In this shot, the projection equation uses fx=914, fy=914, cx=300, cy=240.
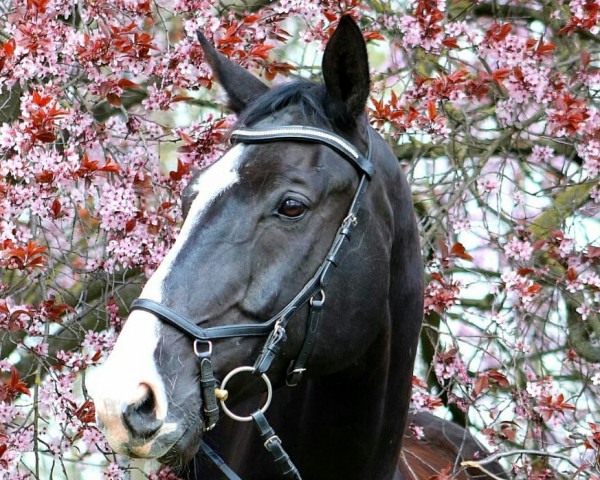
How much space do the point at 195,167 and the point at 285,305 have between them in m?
1.34

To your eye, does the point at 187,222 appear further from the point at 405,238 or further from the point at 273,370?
the point at 405,238

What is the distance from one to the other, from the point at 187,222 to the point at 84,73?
1.43 m

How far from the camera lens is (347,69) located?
2670 mm

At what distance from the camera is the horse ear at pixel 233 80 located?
3031 millimetres

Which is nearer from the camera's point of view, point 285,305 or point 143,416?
point 143,416

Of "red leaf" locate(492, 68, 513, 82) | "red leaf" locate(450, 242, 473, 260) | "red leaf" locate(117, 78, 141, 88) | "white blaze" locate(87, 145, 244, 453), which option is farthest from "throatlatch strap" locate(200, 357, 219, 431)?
"red leaf" locate(492, 68, 513, 82)

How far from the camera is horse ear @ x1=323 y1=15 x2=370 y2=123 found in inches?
102

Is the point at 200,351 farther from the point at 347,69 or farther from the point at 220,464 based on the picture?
the point at 347,69

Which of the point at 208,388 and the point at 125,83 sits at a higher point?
the point at 125,83

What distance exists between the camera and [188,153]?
12.0 feet

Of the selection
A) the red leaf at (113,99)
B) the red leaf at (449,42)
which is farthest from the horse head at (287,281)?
the red leaf at (449,42)

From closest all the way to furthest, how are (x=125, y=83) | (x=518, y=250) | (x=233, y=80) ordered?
(x=233, y=80), (x=125, y=83), (x=518, y=250)

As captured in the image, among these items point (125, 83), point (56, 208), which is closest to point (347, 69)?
point (125, 83)

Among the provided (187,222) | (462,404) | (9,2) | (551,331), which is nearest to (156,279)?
(187,222)
